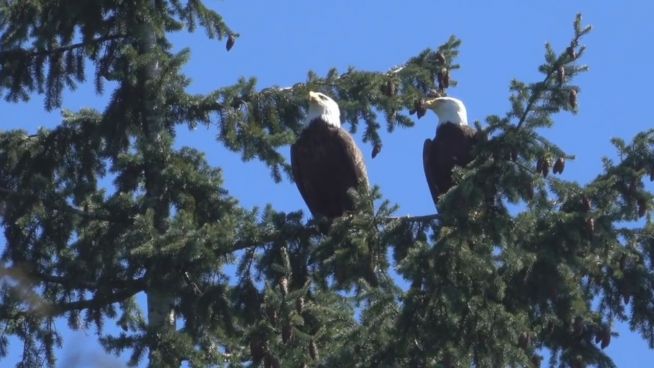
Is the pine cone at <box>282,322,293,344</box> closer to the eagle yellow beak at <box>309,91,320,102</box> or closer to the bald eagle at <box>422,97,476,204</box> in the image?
the eagle yellow beak at <box>309,91,320,102</box>

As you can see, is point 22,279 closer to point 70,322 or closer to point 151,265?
point 151,265

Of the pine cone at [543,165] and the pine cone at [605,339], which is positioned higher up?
the pine cone at [543,165]

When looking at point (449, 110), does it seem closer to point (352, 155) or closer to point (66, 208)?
point (352, 155)

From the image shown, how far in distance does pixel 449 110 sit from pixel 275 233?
310 centimetres

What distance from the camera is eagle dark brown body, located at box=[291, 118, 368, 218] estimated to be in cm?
970

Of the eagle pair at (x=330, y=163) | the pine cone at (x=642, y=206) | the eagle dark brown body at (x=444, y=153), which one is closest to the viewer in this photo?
the pine cone at (x=642, y=206)

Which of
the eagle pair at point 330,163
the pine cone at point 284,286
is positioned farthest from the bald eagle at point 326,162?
the pine cone at point 284,286

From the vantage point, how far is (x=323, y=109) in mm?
9578

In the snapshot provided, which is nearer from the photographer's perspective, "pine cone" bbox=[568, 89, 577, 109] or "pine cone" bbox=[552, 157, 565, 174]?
"pine cone" bbox=[568, 89, 577, 109]

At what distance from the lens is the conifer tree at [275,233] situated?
20.0 feet

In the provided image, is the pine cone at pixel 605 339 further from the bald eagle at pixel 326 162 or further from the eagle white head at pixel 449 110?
the eagle white head at pixel 449 110

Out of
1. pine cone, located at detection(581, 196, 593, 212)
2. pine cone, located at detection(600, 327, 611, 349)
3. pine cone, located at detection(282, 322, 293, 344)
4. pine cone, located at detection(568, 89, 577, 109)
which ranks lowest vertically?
pine cone, located at detection(282, 322, 293, 344)

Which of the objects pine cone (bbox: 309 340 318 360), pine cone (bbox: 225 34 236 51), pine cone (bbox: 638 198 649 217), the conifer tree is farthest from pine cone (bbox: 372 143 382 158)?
pine cone (bbox: 309 340 318 360)

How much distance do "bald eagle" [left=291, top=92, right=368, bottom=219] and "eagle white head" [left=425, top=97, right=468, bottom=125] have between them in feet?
2.92
